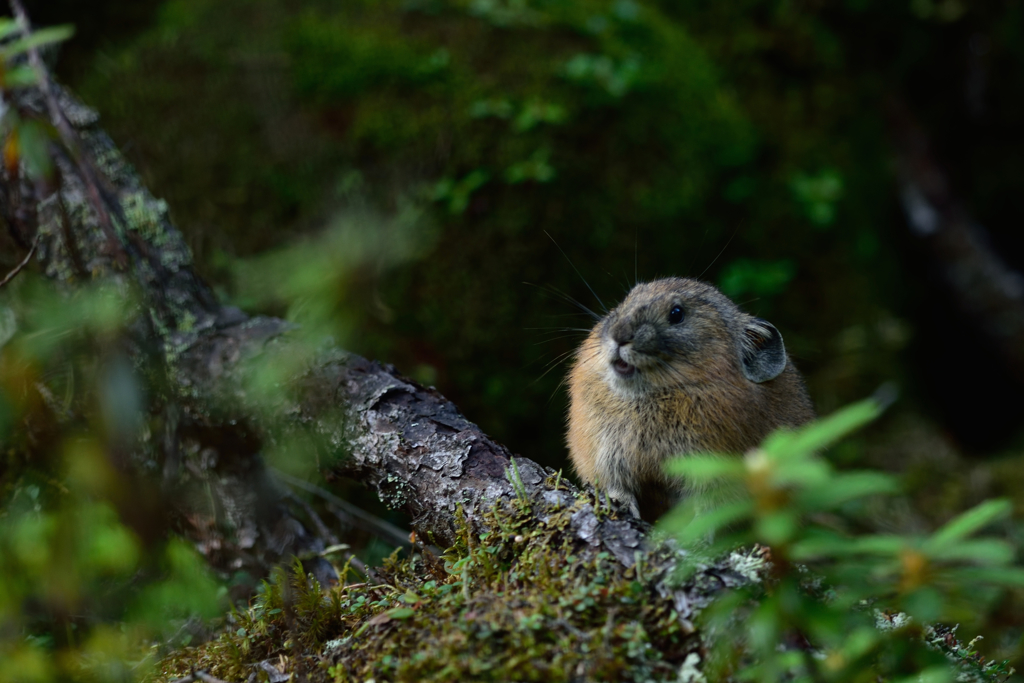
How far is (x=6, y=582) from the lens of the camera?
238cm

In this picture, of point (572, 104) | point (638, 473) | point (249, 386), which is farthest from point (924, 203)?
point (249, 386)

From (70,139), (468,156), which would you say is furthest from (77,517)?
(468,156)

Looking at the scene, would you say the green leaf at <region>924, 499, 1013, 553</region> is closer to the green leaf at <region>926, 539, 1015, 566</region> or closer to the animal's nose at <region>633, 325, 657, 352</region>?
the green leaf at <region>926, 539, 1015, 566</region>

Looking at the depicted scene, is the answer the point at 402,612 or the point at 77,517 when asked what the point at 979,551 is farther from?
the point at 77,517

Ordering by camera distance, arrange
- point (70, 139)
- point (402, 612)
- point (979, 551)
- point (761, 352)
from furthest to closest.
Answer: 1. point (761, 352)
2. point (70, 139)
3. point (402, 612)
4. point (979, 551)

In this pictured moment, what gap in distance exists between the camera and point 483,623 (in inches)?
93.9

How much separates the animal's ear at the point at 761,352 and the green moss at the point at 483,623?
137cm

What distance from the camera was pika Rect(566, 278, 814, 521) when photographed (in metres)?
3.54

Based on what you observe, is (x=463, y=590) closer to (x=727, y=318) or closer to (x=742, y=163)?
(x=727, y=318)

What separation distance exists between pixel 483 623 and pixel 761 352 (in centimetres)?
210

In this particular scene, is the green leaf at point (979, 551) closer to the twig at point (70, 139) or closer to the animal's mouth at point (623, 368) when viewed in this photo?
the animal's mouth at point (623, 368)

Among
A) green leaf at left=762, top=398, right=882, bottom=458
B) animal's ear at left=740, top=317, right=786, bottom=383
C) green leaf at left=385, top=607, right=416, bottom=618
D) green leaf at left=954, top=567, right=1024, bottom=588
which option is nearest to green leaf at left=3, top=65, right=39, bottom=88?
green leaf at left=385, top=607, right=416, bottom=618

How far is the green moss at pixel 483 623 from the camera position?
229 cm

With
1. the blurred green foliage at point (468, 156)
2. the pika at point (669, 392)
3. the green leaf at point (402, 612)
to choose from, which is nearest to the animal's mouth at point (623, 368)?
the pika at point (669, 392)
